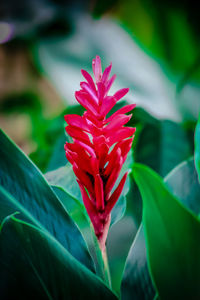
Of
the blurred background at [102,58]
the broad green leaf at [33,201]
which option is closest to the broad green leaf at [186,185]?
the broad green leaf at [33,201]

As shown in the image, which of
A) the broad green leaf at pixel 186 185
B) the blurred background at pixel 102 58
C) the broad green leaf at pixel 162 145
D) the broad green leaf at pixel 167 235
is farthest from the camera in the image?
the blurred background at pixel 102 58

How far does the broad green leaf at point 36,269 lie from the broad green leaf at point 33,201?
0.18 feet

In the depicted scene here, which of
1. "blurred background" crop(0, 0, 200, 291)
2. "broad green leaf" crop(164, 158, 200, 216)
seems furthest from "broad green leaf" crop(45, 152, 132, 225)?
"blurred background" crop(0, 0, 200, 291)

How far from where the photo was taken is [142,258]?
1.04ft

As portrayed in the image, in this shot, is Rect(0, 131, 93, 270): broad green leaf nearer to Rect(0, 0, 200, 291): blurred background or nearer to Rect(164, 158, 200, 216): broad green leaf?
Rect(164, 158, 200, 216): broad green leaf

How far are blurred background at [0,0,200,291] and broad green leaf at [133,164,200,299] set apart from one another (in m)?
0.40

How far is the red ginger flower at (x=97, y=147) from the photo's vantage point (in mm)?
291

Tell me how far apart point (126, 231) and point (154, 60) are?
0.67 m

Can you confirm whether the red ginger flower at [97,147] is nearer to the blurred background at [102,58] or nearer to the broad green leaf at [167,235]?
the broad green leaf at [167,235]

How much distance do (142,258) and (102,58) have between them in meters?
0.88

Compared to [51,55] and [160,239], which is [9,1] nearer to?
→ [51,55]

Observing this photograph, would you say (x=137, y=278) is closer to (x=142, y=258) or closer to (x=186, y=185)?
(x=142, y=258)

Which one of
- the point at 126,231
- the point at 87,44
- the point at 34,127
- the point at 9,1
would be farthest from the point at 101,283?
the point at 9,1

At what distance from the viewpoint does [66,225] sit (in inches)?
13.1
